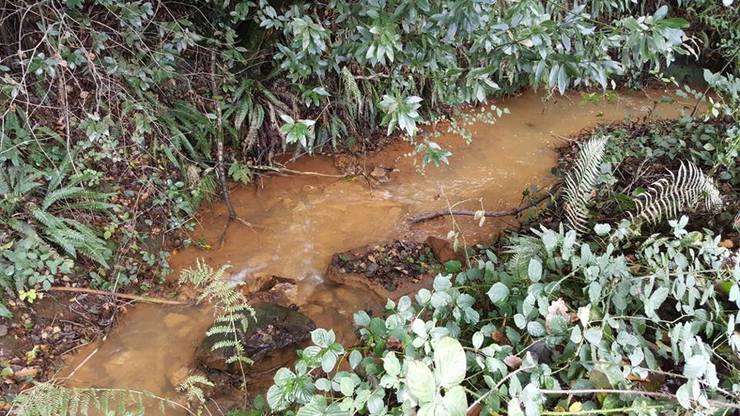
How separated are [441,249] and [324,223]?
4.25ft

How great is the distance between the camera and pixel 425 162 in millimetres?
3982

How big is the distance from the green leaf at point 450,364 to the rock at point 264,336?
2.69 m

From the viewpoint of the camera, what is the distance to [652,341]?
69.9 inches

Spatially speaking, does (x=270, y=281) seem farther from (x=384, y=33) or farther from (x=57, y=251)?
(x=384, y=33)

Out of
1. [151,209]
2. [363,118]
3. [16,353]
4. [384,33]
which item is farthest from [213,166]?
[384,33]

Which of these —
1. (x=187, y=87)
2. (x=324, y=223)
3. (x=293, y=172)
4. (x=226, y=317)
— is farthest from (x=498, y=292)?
(x=187, y=87)

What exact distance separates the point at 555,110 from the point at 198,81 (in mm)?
5445

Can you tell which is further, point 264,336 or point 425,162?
point 425,162

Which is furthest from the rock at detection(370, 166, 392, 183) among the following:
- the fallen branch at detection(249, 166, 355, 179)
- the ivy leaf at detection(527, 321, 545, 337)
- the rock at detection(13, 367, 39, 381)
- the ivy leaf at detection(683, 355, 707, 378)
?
the ivy leaf at detection(683, 355, 707, 378)

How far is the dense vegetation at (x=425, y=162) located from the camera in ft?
5.25

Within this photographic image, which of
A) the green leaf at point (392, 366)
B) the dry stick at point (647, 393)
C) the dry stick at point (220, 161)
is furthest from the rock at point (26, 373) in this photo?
the dry stick at point (647, 393)

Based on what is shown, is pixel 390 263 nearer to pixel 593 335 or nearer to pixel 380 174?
pixel 380 174

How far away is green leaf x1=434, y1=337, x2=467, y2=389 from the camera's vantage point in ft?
4.42

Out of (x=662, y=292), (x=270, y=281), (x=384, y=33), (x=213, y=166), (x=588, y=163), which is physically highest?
(x=384, y=33)
